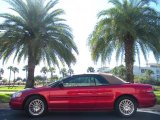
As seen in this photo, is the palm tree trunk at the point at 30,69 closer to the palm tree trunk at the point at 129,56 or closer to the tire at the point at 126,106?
the palm tree trunk at the point at 129,56

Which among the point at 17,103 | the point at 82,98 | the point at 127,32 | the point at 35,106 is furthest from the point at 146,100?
the point at 127,32

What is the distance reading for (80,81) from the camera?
11625mm

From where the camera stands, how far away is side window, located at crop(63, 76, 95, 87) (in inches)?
453

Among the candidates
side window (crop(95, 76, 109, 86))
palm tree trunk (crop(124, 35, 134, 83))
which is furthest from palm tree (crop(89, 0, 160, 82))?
side window (crop(95, 76, 109, 86))

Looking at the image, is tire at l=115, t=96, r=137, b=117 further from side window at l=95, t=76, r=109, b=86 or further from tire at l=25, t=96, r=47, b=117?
tire at l=25, t=96, r=47, b=117

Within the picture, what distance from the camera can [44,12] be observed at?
25984mm

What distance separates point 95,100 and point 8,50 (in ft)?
50.4

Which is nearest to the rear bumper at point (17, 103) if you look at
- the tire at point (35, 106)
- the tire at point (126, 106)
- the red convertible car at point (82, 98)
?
the red convertible car at point (82, 98)

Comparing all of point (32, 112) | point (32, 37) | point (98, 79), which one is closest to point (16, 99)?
point (32, 112)

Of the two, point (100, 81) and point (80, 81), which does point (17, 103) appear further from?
point (100, 81)

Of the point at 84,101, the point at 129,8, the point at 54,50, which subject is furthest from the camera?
the point at 54,50

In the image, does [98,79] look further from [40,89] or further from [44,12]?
[44,12]

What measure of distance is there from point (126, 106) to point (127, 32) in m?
13.0

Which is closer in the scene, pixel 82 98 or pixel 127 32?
pixel 82 98
